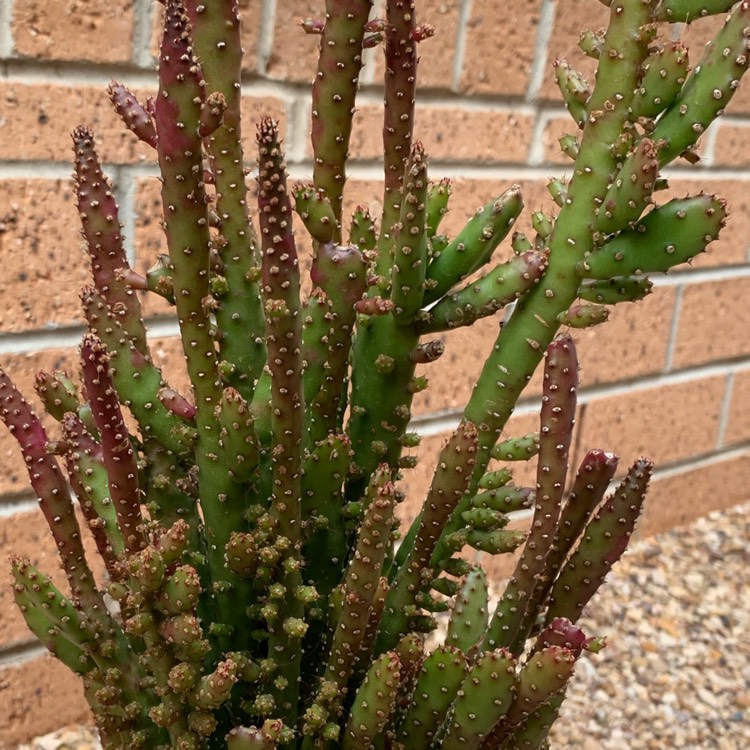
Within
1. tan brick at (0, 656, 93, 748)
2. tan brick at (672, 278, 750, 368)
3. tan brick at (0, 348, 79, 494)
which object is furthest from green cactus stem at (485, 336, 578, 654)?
tan brick at (672, 278, 750, 368)

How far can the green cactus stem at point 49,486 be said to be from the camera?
436mm

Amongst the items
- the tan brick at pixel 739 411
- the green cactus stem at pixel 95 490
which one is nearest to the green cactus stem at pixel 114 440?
the green cactus stem at pixel 95 490

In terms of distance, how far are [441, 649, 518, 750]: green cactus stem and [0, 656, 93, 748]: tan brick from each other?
1.98ft

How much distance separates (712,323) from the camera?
4.79ft

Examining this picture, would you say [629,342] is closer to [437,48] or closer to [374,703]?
[437,48]

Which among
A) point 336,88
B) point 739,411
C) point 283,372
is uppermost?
point 336,88

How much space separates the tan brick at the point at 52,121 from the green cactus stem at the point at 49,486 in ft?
1.38

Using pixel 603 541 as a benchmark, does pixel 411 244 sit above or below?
above

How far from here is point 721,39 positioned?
43 cm

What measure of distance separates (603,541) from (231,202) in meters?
0.26

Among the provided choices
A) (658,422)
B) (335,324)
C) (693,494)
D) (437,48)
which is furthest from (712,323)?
(335,324)

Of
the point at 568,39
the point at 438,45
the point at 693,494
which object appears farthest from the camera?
the point at 693,494

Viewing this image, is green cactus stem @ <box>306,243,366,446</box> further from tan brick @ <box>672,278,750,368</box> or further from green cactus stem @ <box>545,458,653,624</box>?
tan brick @ <box>672,278,750,368</box>

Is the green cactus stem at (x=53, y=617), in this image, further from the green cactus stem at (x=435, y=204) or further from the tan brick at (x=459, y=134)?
the tan brick at (x=459, y=134)
